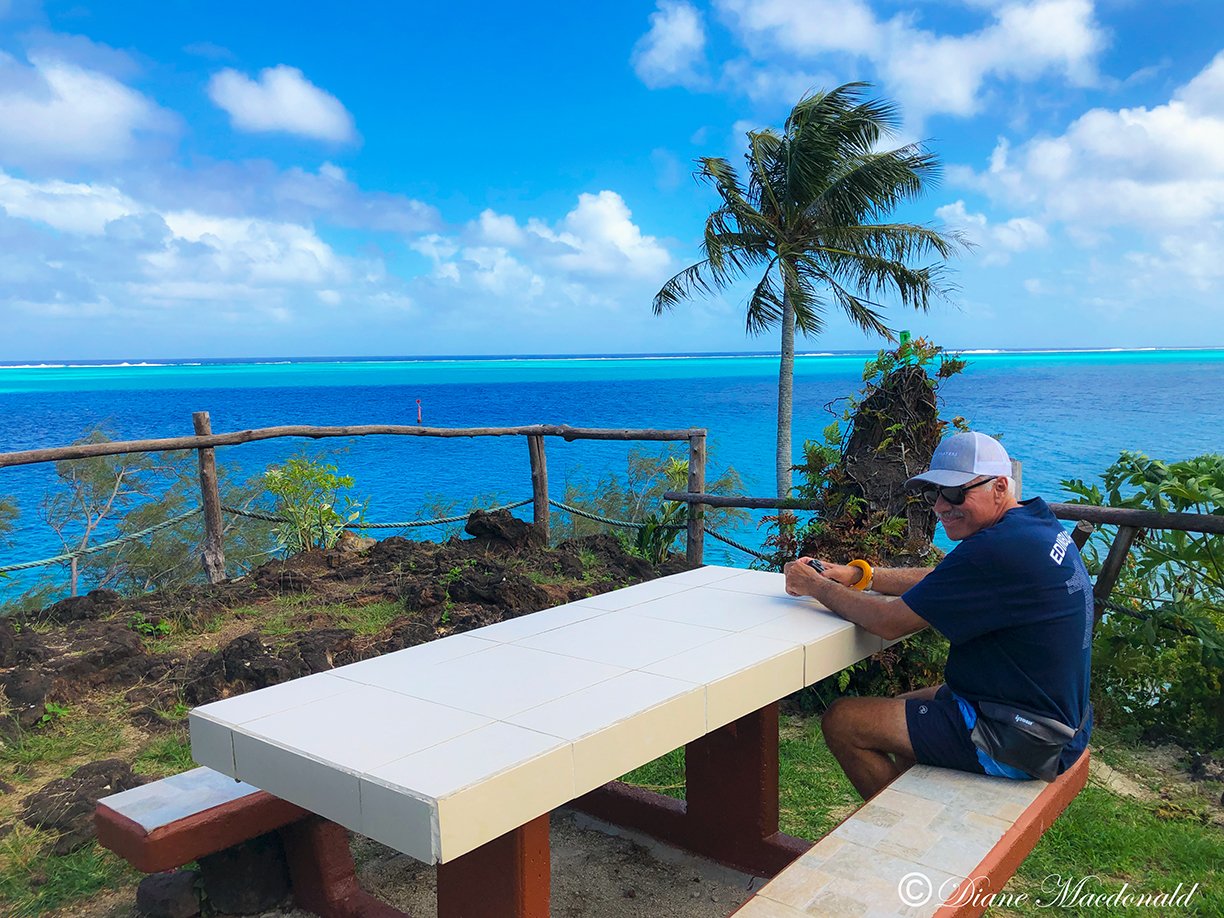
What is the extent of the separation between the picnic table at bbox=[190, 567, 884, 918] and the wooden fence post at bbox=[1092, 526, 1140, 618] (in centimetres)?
241

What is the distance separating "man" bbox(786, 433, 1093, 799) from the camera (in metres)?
2.57

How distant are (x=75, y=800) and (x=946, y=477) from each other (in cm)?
342

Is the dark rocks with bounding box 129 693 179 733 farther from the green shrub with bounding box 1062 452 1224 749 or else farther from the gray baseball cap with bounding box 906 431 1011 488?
the green shrub with bounding box 1062 452 1224 749

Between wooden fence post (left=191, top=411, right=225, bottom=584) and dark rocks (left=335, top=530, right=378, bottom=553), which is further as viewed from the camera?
dark rocks (left=335, top=530, right=378, bottom=553)

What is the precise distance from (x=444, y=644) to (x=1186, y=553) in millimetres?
3682

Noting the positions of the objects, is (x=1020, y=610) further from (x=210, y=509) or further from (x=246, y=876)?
(x=210, y=509)

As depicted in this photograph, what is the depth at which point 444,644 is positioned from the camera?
2.76 m

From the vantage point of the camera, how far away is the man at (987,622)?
101 inches

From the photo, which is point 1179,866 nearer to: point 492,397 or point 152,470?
point 152,470

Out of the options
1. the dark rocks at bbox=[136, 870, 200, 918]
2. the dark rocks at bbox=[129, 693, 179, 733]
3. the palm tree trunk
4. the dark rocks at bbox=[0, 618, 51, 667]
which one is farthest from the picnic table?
the palm tree trunk

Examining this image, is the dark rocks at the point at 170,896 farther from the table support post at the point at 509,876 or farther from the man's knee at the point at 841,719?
the man's knee at the point at 841,719

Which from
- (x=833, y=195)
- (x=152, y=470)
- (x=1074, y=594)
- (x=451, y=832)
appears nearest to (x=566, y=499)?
(x=152, y=470)

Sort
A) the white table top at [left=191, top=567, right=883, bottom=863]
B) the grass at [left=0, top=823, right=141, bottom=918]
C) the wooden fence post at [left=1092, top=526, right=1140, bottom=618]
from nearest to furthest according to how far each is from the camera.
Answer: the white table top at [left=191, top=567, right=883, bottom=863] < the grass at [left=0, top=823, right=141, bottom=918] < the wooden fence post at [left=1092, top=526, right=1140, bottom=618]

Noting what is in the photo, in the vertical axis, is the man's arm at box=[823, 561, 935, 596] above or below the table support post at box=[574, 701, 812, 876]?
above
